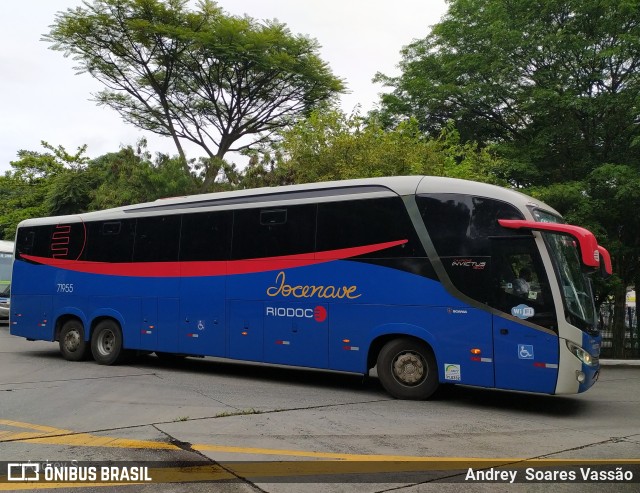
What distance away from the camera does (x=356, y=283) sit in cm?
982

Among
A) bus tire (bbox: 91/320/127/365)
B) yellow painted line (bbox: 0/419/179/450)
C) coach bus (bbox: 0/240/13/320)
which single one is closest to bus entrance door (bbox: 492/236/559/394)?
yellow painted line (bbox: 0/419/179/450)

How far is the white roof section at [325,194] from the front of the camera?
9.09m

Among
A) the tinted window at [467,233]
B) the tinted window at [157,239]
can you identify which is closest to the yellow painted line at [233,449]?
the tinted window at [467,233]

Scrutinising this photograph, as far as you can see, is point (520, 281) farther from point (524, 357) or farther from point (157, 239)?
point (157, 239)

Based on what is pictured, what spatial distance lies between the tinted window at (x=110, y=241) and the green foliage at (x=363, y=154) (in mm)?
6508

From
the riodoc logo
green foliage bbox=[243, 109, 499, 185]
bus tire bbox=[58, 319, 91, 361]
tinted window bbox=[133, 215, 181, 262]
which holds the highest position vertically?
green foliage bbox=[243, 109, 499, 185]

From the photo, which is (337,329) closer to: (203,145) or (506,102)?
(506,102)

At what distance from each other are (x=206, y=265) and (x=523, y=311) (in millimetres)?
5998

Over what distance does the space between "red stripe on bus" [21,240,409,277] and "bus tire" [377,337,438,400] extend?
159 centimetres

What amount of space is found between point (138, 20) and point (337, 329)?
20.6m

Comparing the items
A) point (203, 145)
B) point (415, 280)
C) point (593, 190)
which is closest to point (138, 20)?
point (203, 145)

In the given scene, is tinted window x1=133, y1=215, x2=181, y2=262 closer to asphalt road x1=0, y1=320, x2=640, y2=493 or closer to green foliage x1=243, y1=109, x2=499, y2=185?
asphalt road x1=0, y1=320, x2=640, y2=493

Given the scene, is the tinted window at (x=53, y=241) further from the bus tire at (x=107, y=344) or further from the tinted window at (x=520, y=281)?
the tinted window at (x=520, y=281)

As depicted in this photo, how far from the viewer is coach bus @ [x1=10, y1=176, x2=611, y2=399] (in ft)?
27.8
